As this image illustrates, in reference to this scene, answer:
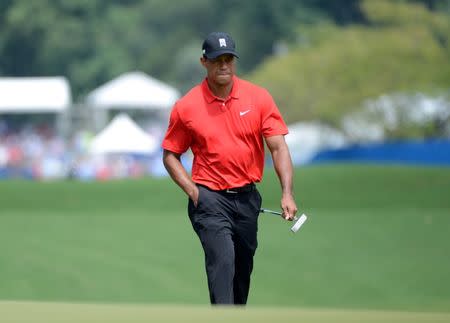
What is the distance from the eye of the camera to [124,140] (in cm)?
4109

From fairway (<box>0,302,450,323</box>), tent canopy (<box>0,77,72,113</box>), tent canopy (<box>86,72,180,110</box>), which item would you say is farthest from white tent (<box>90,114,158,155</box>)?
fairway (<box>0,302,450,323</box>)

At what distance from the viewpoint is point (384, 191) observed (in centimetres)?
2831

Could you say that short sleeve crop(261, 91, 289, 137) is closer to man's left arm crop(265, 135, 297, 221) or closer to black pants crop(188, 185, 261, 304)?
man's left arm crop(265, 135, 297, 221)

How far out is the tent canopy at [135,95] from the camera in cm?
4750

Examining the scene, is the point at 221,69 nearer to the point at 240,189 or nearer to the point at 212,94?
the point at 212,94

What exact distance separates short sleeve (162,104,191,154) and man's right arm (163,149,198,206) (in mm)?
62

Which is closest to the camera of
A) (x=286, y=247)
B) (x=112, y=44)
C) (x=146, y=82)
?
(x=286, y=247)

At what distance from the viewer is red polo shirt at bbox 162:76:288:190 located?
Answer: 29.8 ft

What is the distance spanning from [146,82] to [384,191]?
21.3m

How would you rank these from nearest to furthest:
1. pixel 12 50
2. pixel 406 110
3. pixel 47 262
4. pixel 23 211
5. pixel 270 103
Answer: pixel 270 103
pixel 47 262
pixel 23 211
pixel 406 110
pixel 12 50

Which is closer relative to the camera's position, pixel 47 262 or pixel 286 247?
pixel 47 262

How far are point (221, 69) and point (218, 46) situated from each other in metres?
0.17

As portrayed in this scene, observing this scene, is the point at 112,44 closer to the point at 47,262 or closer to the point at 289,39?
the point at 289,39

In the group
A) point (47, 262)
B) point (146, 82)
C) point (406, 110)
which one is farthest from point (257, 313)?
point (406, 110)
